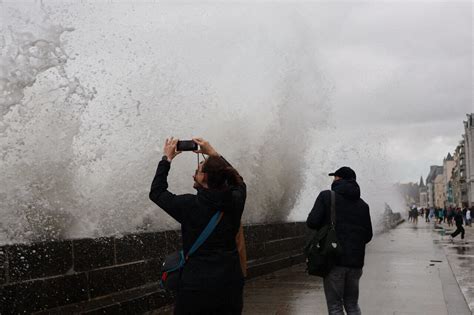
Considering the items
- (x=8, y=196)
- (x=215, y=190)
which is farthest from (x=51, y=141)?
(x=215, y=190)

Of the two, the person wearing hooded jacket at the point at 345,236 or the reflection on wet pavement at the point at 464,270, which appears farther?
the reflection on wet pavement at the point at 464,270

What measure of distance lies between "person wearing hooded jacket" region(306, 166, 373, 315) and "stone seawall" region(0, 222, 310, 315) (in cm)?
206

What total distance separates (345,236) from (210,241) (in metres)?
1.87

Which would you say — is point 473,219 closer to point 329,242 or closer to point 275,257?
point 275,257

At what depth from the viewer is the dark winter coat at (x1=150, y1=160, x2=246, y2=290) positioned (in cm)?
318

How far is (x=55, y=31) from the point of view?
6520mm

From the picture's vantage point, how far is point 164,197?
3295 millimetres

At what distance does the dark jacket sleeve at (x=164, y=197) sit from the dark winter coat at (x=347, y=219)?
1745mm

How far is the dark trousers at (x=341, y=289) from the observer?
4818mm

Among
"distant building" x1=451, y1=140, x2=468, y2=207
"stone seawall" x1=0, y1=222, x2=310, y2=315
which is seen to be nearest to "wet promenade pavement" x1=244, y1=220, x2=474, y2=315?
"stone seawall" x1=0, y1=222, x2=310, y2=315

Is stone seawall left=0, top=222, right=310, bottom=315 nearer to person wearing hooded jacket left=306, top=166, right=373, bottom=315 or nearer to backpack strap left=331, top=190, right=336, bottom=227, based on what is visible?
person wearing hooded jacket left=306, top=166, right=373, bottom=315

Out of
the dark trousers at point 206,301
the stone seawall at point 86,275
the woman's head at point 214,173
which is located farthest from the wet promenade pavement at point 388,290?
the woman's head at point 214,173

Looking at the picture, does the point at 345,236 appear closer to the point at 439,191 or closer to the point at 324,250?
the point at 324,250

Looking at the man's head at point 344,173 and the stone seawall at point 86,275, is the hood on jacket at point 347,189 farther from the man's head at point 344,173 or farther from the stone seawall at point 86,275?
the stone seawall at point 86,275
